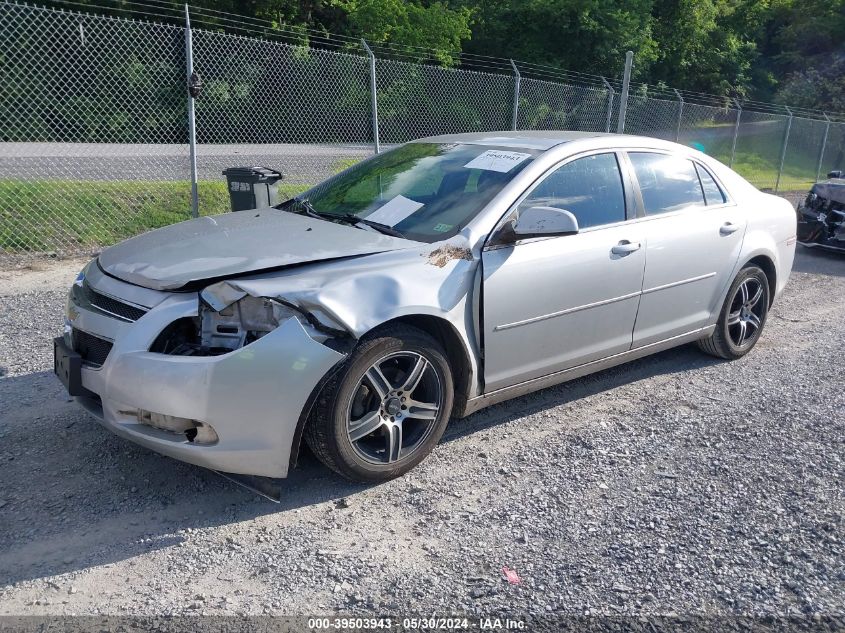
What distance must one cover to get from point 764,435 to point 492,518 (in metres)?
2.00

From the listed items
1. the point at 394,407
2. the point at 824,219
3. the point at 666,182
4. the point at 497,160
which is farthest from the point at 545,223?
the point at 824,219

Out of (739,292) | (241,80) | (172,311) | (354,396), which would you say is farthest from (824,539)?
(241,80)

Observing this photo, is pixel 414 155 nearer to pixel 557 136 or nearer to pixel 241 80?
pixel 557 136

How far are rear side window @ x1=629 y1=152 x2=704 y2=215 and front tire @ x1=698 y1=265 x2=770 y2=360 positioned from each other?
0.77m

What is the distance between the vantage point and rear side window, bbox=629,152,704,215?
189 inches

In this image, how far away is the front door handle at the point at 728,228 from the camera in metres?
5.16

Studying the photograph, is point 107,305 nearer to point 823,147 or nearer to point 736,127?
point 736,127

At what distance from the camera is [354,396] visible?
137 inches

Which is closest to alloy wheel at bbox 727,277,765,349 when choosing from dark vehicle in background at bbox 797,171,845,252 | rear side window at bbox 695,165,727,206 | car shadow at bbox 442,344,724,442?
car shadow at bbox 442,344,724,442

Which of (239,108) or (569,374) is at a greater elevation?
(239,108)

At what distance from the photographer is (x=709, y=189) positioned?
5262 millimetres

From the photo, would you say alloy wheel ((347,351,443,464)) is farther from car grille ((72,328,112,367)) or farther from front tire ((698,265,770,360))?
front tire ((698,265,770,360))

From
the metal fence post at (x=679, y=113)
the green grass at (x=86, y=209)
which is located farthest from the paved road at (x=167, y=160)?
the metal fence post at (x=679, y=113)

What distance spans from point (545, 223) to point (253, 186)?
430 centimetres
